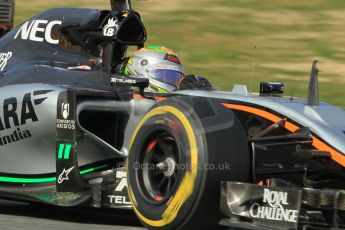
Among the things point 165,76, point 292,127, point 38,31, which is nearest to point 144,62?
point 165,76

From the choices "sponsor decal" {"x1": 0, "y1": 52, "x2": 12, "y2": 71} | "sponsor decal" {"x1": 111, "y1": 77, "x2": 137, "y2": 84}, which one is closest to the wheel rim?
"sponsor decal" {"x1": 111, "y1": 77, "x2": 137, "y2": 84}

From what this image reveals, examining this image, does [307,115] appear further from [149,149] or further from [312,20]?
[312,20]

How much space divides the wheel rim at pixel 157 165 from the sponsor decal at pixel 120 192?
55cm

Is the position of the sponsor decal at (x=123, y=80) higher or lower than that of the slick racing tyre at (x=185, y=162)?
higher

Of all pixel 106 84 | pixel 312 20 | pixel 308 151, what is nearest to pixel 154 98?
pixel 106 84

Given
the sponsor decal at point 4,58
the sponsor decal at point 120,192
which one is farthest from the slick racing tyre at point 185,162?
the sponsor decal at point 4,58

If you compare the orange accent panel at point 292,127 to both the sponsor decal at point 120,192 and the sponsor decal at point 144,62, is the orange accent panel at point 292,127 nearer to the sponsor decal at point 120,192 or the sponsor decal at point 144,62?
the sponsor decal at point 120,192

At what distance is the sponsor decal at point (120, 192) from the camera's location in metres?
5.88

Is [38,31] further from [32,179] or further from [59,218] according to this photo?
[59,218]

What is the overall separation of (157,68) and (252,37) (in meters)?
9.28

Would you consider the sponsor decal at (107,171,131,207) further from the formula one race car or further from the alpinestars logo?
the alpinestars logo

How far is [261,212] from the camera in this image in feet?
15.9

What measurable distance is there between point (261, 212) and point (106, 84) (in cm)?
218

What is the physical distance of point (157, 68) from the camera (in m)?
6.95
